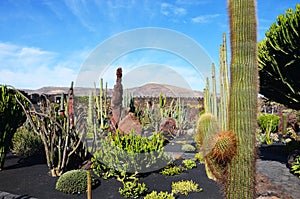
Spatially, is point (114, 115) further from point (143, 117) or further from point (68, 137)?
point (143, 117)

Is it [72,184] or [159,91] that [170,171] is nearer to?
[72,184]

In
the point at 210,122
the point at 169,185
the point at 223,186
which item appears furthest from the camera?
the point at 169,185

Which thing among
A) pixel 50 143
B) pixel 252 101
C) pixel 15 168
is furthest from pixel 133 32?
pixel 15 168

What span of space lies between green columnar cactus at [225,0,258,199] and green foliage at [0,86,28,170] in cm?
505

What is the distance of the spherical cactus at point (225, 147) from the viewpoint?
2506 millimetres

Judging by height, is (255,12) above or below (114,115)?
above

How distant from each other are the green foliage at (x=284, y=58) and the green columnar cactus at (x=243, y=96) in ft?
11.8

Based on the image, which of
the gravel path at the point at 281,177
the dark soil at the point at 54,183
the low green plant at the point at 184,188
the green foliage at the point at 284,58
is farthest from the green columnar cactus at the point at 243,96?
the green foliage at the point at 284,58

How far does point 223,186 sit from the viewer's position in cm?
271

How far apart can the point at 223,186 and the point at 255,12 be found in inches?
67.8

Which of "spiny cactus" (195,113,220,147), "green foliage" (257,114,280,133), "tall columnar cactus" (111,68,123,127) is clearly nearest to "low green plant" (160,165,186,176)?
"spiny cactus" (195,113,220,147)

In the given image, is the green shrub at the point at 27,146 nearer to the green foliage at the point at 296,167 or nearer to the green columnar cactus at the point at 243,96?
the green columnar cactus at the point at 243,96

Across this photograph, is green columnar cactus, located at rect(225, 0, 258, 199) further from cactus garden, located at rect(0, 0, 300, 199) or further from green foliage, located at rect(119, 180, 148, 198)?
green foliage, located at rect(119, 180, 148, 198)

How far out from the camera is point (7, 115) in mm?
6172
